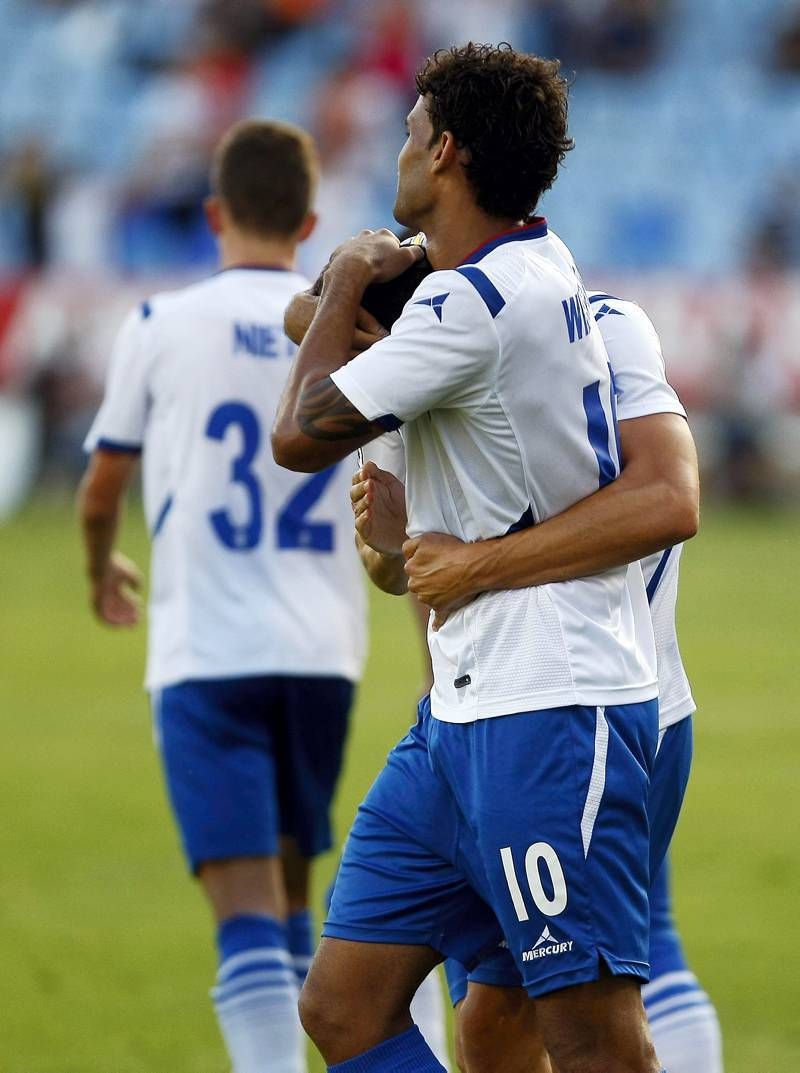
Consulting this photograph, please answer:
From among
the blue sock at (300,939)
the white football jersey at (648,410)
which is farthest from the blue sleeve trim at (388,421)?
the blue sock at (300,939)

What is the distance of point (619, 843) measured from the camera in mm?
3104

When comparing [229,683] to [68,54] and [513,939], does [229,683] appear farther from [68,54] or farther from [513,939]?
[68,54]

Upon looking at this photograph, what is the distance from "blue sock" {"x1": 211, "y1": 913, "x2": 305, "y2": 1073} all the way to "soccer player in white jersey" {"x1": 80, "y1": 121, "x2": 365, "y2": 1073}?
4.7 inches

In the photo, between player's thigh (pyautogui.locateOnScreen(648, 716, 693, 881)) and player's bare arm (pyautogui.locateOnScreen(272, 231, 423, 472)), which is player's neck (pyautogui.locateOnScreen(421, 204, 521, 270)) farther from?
player's thigh (pyautogui.locateOnScreen(648, 716, 693, 881))

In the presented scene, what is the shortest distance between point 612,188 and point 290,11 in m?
5.21

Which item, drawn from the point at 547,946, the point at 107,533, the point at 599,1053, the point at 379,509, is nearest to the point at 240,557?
the point at 107,533

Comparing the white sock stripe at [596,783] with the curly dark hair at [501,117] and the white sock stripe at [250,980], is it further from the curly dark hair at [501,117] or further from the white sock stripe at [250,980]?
the white sock stripe at [250,980]

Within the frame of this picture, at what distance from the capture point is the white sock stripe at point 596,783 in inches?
121

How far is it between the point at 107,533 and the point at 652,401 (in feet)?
6.91

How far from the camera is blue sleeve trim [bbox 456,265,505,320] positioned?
305cm

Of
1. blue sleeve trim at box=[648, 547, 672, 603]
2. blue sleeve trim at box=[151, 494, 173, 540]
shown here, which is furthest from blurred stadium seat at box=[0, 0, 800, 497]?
blue sleeve trim at box=[648, 547, 672, 603]

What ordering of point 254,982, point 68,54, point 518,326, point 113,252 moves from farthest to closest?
point 68,54 < point 113,252 < point 254,982 < point 518,326

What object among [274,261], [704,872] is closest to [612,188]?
[704,872]

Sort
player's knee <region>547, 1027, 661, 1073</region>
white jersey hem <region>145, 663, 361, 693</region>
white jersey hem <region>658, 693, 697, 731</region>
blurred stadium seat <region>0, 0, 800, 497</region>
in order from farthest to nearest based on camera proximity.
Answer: blurred stadium seat <region>0, 0, 800, 497</region> < white jersey hem <region>145, 663, 361, 693</region> < white jersey hem <region>658, 693, 697, 731</region> < player's knee <region>547, 1027, 661, 1073</region>
